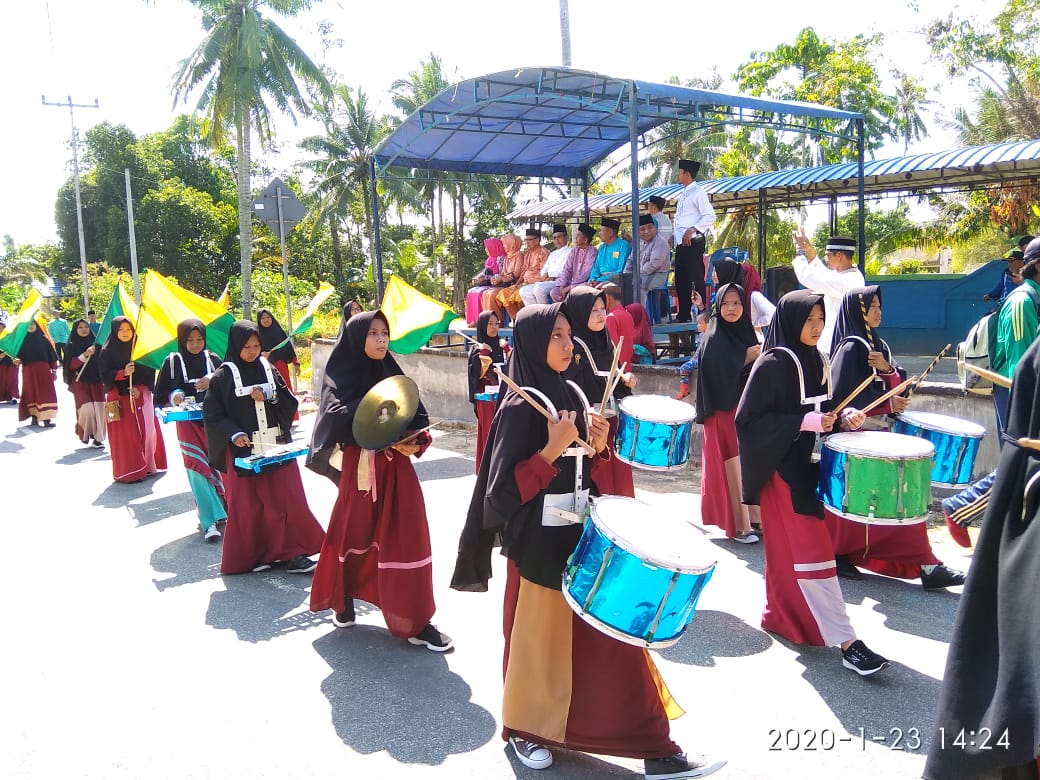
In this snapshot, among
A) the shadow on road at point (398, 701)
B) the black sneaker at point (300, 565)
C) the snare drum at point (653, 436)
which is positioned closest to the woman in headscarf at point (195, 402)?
the black sneaker at point (300, 565)

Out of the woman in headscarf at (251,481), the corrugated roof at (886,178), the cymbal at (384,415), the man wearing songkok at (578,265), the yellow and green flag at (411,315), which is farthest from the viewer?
the corrugated roof at (886,178)

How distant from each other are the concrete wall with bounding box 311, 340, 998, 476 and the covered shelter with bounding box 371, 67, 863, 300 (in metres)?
1.17

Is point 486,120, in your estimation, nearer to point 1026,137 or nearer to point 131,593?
point 131,593

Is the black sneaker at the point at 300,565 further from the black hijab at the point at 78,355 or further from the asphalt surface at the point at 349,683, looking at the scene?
the black hijab at the point at 78,355

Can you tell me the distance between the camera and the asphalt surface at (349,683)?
11.4ft

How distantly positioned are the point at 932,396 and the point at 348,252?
1453 inches

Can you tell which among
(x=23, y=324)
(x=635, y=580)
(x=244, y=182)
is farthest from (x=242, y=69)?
(x=635, y=580)

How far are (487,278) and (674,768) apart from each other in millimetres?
10938

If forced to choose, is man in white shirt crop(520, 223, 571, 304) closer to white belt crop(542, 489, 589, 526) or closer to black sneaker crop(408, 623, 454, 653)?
black sneaker crop(408, 623, 454, 653)

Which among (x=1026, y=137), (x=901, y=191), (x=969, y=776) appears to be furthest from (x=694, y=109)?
(x=1026, y=137)

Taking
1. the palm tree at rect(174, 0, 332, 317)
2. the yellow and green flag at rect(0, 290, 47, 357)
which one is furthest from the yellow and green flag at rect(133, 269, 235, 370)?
the palm tree at rect(174, 0, 332, 317)

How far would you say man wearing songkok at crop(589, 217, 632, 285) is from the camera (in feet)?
35.4

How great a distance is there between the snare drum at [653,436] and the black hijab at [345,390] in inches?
48.6

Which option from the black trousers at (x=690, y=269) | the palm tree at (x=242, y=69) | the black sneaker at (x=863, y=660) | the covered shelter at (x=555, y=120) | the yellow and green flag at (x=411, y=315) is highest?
the palm tree at (x=242, y=69)
